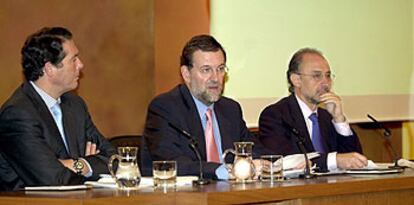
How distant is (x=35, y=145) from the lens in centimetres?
407

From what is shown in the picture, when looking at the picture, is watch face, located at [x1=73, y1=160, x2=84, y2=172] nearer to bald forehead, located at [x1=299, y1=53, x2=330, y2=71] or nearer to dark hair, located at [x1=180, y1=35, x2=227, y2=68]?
dark hair, located at [x1=180, y1=35, x2=227, y2=68]

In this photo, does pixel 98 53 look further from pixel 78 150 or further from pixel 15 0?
pixel 78 150

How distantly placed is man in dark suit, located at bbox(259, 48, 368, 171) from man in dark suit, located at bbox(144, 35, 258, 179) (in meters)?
0.34

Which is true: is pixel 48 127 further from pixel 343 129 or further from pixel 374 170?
pixel 343 129

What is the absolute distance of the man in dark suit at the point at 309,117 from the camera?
16.3 ft

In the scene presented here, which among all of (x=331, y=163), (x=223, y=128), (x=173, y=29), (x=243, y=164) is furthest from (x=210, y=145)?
(x=173, y=29)

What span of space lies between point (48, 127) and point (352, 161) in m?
1.43

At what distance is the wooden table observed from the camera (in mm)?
3277

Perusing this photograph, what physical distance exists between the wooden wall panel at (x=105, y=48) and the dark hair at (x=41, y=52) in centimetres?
60

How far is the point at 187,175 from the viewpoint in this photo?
4.14m

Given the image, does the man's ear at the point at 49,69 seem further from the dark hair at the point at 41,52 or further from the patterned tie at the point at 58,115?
the patterned tie at the point at 58,115

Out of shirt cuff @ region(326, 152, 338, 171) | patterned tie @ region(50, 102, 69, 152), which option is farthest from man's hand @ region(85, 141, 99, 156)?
shirt cuff @ region(326, 152, 338, 171)

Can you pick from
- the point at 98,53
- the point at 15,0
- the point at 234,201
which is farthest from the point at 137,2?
the point at 234,201

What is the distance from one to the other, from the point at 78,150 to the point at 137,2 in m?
1.54
